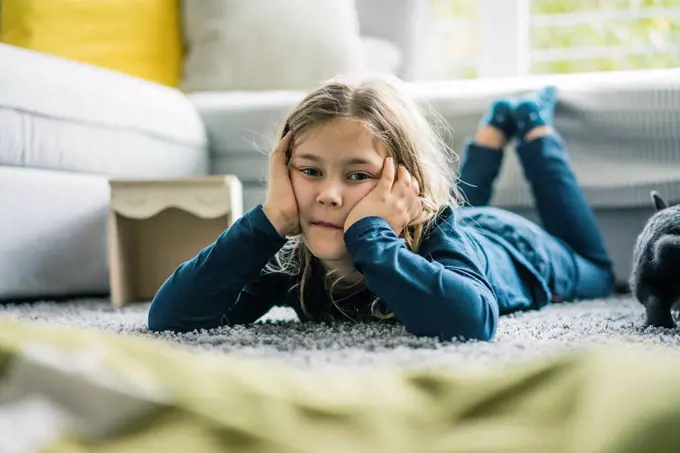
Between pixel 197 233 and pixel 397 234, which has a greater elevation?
pixel 397 234

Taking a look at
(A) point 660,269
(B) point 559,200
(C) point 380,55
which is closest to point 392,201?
(A) point 660,269

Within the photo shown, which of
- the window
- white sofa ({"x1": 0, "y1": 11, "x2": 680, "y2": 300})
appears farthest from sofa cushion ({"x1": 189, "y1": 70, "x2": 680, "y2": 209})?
the window

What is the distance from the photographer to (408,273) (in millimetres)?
849

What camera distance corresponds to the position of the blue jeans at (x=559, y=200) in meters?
1.46

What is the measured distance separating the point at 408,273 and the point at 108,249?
2.64ft

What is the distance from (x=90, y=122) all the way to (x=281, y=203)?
0.62 metres

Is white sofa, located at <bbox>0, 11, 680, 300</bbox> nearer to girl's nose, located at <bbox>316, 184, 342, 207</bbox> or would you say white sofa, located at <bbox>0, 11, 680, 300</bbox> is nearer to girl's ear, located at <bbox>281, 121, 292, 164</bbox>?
girl's ear, located at <bbox>281, 121, 292, 164</bbox>

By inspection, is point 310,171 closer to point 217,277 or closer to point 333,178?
point 333,178

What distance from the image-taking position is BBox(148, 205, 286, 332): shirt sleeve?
92 cm

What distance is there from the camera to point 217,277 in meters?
0.92

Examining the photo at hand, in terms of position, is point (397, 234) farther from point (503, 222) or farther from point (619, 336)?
point (503, 222)

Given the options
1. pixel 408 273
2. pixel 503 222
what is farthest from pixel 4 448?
pixel 503 222

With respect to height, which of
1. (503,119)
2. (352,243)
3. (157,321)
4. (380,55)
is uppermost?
(380,55)

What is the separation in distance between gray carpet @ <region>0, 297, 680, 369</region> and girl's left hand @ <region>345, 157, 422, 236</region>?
0.14m
